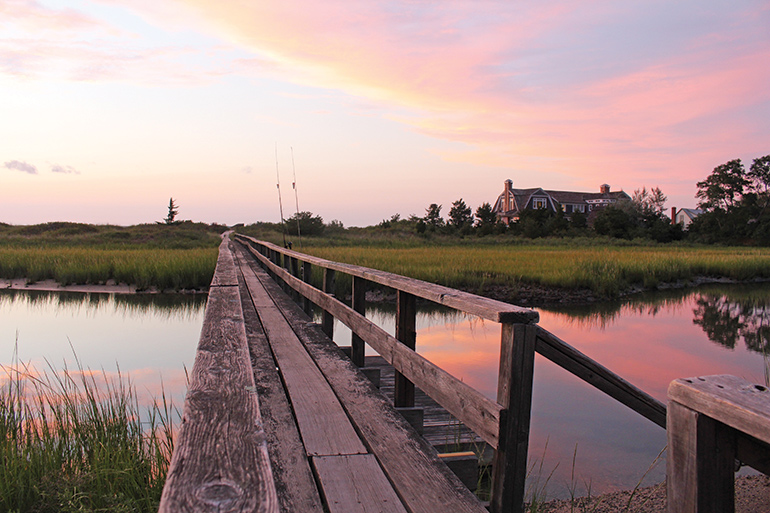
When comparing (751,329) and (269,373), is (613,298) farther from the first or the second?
(269,373)

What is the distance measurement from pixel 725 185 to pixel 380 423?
199 ft

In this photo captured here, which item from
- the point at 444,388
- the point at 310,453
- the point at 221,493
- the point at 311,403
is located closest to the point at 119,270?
Answer: the point at 311,403

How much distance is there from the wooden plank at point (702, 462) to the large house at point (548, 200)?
190ft

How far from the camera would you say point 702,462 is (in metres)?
1.19

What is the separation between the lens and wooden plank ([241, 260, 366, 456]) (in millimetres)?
2467

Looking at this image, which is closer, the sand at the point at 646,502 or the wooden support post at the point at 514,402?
the wooden support post at the point at 514,402

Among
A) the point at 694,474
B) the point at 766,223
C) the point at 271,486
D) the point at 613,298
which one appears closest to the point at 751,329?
the point at 613,298

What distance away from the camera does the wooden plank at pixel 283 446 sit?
6.41 ft

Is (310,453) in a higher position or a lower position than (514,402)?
lower

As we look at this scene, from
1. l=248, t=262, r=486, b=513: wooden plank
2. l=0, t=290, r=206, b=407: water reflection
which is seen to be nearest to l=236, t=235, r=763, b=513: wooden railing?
l=248, t=262, r=486, b=513: wooden plank

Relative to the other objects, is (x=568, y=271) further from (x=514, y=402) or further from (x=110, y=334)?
(x=514, y=402)

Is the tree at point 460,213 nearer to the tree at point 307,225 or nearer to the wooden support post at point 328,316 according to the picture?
the tree at point 307,225

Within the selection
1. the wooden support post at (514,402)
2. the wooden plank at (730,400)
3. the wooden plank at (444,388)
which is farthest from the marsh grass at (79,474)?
the wooden plank at (730,400)

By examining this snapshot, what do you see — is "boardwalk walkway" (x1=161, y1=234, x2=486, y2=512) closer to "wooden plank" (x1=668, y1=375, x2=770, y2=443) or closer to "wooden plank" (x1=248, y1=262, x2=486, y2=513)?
"wooden plank" (x1=248, y1=262, x2=486, y2=513)
